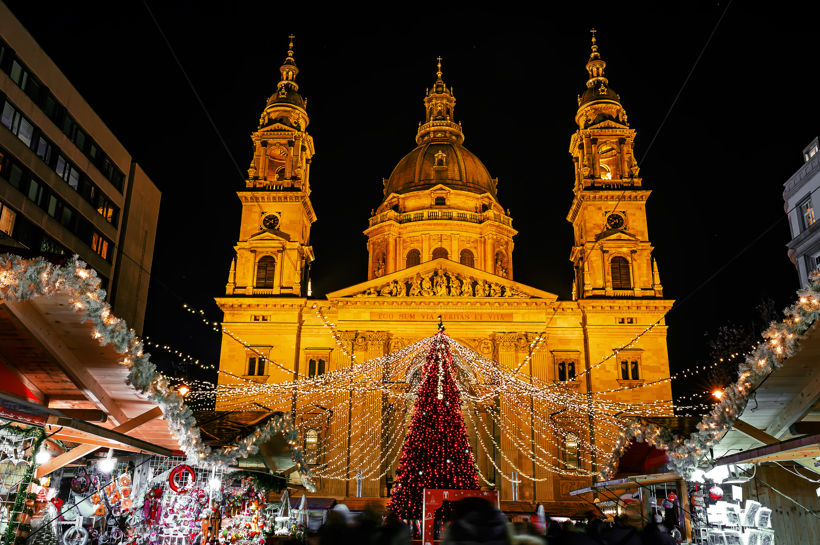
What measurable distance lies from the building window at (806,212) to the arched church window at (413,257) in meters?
27.2

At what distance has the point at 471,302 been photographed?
1704 inches

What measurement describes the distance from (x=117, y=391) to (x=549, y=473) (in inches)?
1291

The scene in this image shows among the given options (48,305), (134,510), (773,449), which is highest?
(48,305)

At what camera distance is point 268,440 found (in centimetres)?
1550

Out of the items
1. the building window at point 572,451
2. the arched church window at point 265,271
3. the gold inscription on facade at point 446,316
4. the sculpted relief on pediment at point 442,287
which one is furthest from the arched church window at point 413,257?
the building window at point 572,451

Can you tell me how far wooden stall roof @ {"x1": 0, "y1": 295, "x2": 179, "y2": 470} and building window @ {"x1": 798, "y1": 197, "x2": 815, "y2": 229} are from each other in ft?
109

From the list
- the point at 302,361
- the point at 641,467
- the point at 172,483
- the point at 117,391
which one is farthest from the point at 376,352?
the point at 117,391

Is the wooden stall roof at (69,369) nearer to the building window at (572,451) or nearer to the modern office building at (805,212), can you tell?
the modern office building at (805,212)

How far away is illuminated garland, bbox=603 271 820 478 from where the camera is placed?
27.9ft

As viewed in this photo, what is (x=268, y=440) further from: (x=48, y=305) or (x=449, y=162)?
(x=449, y=162)

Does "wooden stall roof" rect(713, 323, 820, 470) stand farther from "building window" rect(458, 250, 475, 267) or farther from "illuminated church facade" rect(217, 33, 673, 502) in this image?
"building window" rect(458, 250, 475, 267)

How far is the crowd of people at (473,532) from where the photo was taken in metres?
5.24

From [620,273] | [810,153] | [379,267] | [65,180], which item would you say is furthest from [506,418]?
[65,180]

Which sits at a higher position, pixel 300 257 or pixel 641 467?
pixel 300 257
